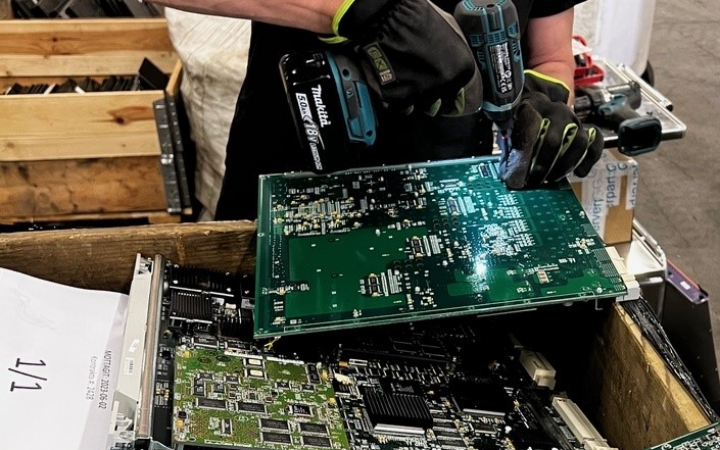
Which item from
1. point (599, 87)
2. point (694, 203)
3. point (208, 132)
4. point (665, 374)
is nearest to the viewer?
point (665, 374)

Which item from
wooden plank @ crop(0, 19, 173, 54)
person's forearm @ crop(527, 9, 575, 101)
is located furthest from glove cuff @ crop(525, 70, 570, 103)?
wooden plank @ crop(0, 19, 173, 54)

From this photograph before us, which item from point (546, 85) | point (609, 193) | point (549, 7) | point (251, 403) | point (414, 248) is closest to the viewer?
point (251, 403)

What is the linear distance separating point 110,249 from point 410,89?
0.60 meters

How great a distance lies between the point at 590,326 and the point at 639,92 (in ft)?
3.90

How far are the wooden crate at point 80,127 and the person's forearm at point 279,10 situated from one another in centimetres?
117

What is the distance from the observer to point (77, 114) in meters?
2.38

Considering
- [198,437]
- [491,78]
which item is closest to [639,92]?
[491,78]

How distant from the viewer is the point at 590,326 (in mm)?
1259

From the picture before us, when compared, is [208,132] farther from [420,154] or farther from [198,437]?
[198,437]

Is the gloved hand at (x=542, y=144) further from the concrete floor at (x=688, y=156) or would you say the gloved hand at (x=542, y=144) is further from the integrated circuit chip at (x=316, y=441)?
the concrete floor at (x=688, y=156)

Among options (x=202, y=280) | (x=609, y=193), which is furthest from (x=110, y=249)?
(x=609, y=193)

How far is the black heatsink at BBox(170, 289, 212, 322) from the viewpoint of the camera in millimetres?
1191

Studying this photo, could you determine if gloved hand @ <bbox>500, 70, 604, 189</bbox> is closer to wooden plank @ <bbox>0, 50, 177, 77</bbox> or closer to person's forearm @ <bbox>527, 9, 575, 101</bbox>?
person's forearm @ <bbox>527, 9, 575, 101</bbox>

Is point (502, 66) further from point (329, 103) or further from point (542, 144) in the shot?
point (329, 103)
